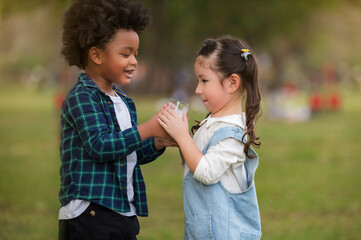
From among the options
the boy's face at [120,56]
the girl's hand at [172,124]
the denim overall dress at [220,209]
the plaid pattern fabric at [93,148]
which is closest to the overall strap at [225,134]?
the denim overall dress at [220,209]

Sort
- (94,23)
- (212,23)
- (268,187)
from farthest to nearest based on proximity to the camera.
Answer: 1. (212,23)
2. (268,187)
3. (94,23)

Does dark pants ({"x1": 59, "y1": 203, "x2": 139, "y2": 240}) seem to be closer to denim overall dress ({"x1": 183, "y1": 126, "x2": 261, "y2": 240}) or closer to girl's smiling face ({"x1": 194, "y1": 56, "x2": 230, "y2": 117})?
denim overall dress ({"x1": 183, "y1": 126, "x2": 261, "y2": 240})

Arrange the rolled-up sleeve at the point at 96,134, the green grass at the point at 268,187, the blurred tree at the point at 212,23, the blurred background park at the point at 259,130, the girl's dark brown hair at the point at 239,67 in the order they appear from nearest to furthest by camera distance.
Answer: the rolled-up sleeve at the point at 96,134, the girl's dark brown hair at the point at 239,67, the green grass at the point at 268,187, the blurred background park at the point at 259,130, the blurred tree at the point at 212,23

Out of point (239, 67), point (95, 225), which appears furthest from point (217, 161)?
point (95, 225)

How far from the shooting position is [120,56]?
2.55 metres

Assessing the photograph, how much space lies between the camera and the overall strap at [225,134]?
8.13ft

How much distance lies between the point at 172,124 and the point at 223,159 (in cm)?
32

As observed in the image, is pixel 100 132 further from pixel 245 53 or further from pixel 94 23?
pixel 245 53

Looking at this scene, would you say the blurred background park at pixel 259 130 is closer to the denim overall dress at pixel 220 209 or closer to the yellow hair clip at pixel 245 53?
the yellow hair clip at pixel 245 53

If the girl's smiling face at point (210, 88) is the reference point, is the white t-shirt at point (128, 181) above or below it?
below

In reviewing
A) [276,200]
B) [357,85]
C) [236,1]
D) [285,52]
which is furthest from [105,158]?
[357,85]

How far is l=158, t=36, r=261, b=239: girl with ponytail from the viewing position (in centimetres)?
245

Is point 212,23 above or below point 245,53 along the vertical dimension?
above

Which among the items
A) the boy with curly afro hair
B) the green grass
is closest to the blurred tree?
the green grass
